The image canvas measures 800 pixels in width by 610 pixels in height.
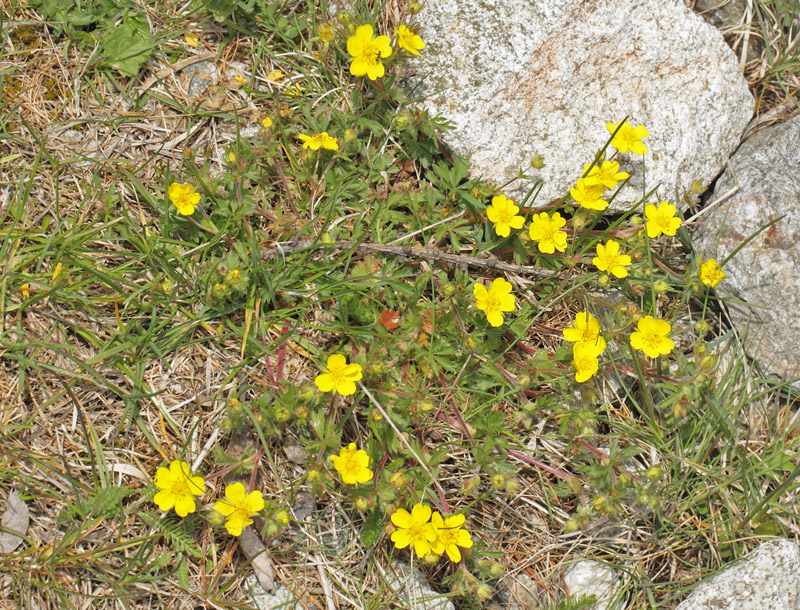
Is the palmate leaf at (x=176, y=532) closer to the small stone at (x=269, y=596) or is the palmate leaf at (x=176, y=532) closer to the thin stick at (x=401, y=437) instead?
the small stone at (x=269, y=596)

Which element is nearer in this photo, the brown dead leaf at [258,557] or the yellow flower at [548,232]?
the brown dead leaf at [258,557]

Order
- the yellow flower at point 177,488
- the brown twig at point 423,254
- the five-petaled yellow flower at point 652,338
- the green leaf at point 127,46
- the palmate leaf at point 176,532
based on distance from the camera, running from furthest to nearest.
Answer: the green leaf at point 127,46
the brown twig at point 423,254
the five-petaled yellow flower at point 652,338
the palmate leaf at point 176,532
the yellow flower at point 177,488

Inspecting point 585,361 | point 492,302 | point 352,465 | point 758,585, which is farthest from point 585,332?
point 758,585

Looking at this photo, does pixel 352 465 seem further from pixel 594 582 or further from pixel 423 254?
pixel 594 582

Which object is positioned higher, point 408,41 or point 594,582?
point 408,41

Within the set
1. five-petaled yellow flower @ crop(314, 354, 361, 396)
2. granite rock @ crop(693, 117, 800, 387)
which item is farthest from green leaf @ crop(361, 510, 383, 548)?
granite rock @ crop(693, 117, 800, 387)

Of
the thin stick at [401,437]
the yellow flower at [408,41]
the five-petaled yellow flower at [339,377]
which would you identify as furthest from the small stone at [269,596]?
the yellow flower at [408,41]
